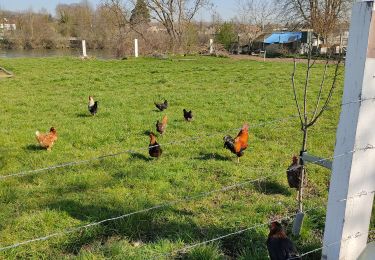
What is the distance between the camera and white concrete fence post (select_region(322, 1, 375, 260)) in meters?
1.84

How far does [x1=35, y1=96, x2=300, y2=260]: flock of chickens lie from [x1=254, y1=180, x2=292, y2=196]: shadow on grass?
0.14 meters

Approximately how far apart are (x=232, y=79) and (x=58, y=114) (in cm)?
674

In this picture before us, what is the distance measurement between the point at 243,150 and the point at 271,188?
3.78ft

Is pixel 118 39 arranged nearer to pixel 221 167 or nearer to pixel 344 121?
pixel 221 167

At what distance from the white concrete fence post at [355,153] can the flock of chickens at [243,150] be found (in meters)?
0.30

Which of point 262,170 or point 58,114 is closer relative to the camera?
point 262,170

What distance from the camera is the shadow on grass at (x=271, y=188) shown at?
4167 millimetres

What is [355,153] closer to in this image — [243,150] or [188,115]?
[243,150]

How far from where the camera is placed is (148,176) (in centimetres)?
460

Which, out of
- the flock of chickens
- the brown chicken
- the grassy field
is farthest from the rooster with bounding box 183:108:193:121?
the brown chicken

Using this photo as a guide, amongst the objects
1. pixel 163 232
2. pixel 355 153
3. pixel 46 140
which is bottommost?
pixel 163 232

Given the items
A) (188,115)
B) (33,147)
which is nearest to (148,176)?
(33,147)

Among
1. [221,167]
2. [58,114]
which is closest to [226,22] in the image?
[58,114]

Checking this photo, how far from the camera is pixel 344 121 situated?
198cm
